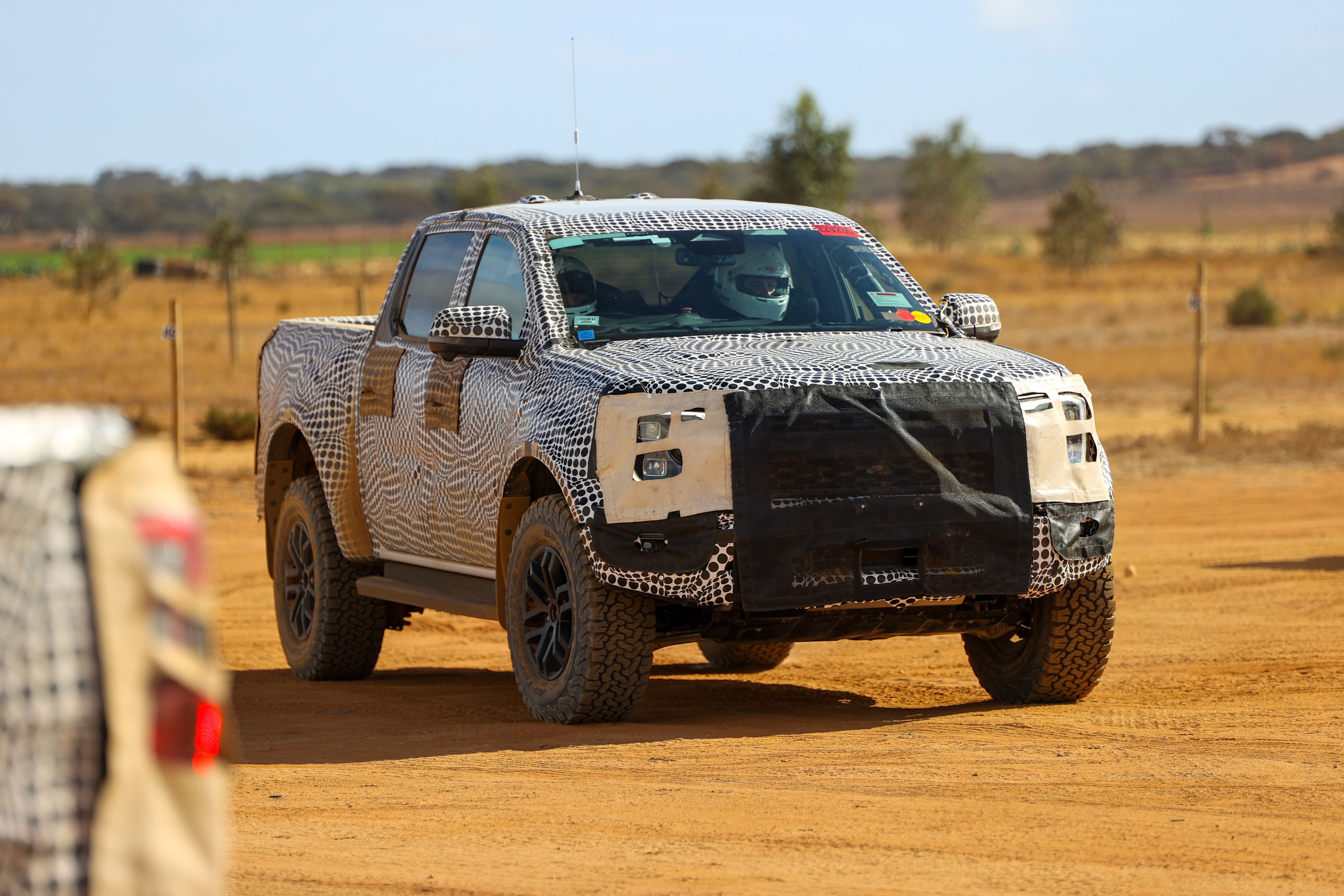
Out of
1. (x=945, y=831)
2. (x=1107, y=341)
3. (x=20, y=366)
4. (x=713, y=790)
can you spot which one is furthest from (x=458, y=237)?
(x=1107, y=341)

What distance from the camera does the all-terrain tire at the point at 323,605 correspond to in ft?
29.9

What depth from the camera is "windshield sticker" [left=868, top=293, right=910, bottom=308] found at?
797 centimetres

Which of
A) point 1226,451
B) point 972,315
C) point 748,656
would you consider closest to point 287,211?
point 1226,451

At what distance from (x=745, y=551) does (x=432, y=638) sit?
4911mm

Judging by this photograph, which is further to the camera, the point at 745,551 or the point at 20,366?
the point at 20,366

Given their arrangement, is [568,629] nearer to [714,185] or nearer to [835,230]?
[835,230]

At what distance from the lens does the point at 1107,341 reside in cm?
3894

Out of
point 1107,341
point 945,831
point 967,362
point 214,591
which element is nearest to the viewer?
point 945,831

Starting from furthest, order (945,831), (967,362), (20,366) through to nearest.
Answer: (20,366) < (967,362) < (945,831)

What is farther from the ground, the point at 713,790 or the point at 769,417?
the point at 769,417

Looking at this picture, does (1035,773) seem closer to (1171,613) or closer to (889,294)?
(889,294)

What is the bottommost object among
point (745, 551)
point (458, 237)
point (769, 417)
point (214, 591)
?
point (214, 591)

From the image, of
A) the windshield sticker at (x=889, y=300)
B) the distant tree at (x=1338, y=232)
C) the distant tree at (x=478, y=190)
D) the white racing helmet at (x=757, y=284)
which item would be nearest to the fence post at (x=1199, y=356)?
the windshield sticker at (x=889, y=300)

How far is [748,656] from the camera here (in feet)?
31.7
